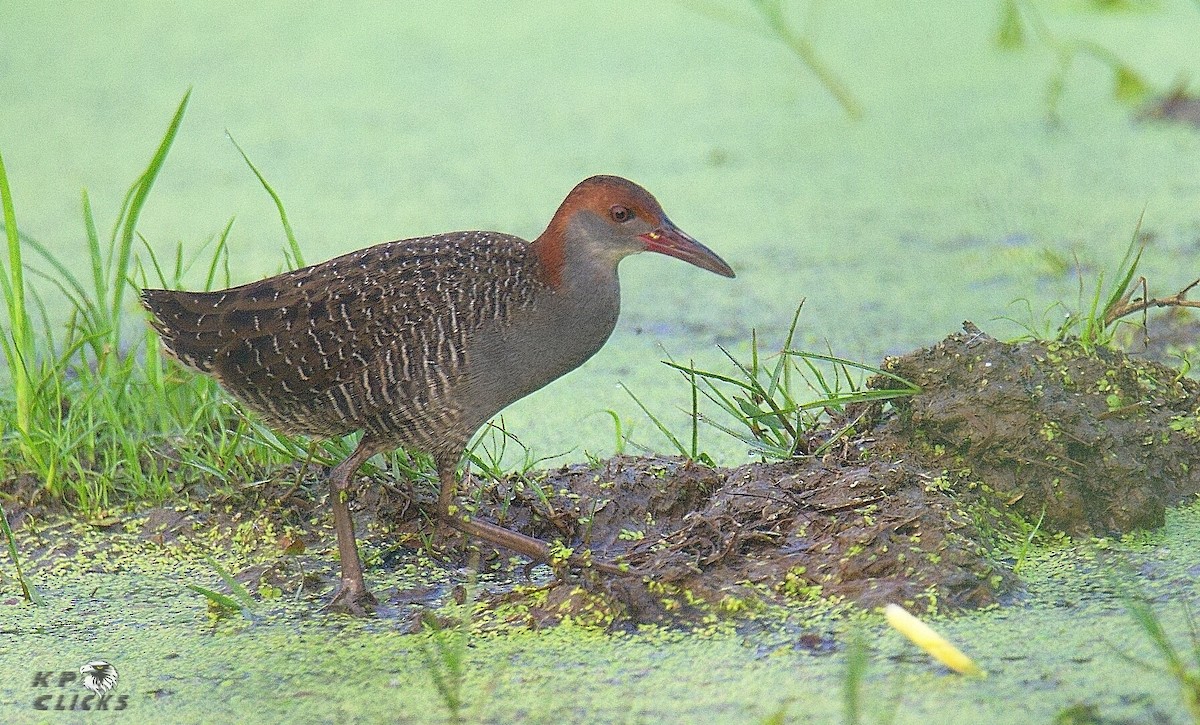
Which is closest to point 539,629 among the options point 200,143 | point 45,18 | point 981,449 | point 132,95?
point 981,449

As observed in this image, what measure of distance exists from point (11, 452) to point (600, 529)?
158 centimetres

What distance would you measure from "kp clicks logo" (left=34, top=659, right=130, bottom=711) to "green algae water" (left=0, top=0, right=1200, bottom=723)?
0.10 feet

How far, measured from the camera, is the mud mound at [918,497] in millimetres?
2980

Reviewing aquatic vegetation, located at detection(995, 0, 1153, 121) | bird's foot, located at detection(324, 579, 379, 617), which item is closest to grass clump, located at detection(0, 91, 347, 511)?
bird's foot, located at detection(324, 579, 379, 617)

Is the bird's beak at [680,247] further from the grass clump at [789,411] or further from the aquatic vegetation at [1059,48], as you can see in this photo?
the aquatic vegetation at [1059,48]

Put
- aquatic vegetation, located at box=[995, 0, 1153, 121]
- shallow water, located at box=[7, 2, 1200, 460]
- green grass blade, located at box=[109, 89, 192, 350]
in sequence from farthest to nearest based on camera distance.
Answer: aquatic vegetation, located at box=[995, 0, 1153, 121], shallow water, located at box=[7, 2, 1200, 460], green grass blade, located at box=[109, 89, 192, 350]

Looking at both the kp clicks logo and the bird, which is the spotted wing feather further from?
the kp clicks logo

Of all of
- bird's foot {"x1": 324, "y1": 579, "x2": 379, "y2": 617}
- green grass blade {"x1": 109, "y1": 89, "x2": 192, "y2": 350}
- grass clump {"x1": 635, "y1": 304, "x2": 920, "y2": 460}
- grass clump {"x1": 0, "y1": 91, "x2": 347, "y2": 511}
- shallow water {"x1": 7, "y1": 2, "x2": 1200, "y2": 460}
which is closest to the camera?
bird's foot {"x1": 324, "y1": 579, "x2": 379, "y2": 617}

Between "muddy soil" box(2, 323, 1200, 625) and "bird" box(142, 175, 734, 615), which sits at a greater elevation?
"bird" box(142, 175, 734, 615)

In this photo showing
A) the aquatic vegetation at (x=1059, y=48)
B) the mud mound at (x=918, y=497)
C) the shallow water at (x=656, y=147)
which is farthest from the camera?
the aquatic vegetation at (x=1059, y=48)

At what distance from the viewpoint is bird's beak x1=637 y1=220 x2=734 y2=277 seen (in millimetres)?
3386

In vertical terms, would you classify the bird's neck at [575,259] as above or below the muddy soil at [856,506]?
above

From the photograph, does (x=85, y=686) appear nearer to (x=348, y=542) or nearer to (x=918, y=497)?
(x=348, y=542)

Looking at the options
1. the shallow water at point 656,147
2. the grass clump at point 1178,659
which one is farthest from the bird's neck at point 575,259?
the grass clump at point 1178,659
